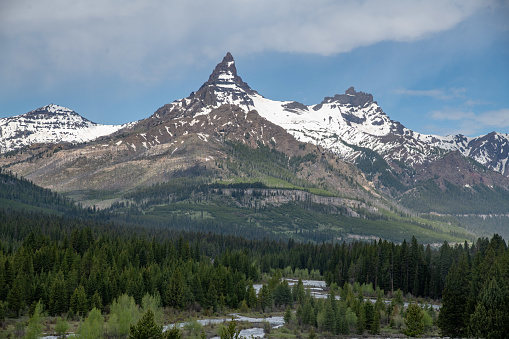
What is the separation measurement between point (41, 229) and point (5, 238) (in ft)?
51.6

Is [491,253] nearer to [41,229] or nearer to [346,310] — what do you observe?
[346,310]

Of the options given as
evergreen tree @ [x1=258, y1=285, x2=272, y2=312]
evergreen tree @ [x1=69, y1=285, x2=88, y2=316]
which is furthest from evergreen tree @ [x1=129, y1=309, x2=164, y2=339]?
evergreen tree @ [x1=258, y1=285, x2=272, y2=312]

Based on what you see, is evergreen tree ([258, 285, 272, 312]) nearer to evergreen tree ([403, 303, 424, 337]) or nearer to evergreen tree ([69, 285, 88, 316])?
evergreen tree ([69, 285, 88, 316])

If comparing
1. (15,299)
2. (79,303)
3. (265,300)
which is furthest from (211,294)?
(15,299)

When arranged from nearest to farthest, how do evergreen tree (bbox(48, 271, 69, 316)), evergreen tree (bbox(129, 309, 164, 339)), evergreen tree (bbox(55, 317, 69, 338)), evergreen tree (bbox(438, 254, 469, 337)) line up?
1. evergreen tree (bbox(129, 309, 164, 339))
2. evergreen tree (bbox(55, 317, 69, 338))
3. evergreen tree (bbox(438, 254, 469, 337))
4. evergreen tree (bbox(48, 271, 69, 316))

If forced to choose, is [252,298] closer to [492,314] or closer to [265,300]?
[265,300]

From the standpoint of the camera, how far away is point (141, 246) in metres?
168

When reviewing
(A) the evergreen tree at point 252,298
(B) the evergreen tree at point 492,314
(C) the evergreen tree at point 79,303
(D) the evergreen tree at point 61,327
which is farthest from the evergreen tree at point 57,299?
(B) the evergreen tree at point 492,314

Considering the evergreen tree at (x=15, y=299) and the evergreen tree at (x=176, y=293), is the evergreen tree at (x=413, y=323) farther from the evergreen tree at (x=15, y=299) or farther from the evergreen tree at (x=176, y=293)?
the evergreen tree at (x=15, y=299)

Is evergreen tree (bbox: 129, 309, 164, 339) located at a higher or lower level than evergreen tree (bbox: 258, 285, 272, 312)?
higher

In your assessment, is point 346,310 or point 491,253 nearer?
point 346,310

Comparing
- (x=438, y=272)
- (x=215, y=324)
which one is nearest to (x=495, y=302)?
(x=215, y=324)

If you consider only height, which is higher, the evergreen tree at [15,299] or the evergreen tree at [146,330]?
the evergreen tree at [146,330]

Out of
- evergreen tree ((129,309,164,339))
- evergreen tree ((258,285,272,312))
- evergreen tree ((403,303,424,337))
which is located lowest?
evergreen tree ((258,285,272,312))
